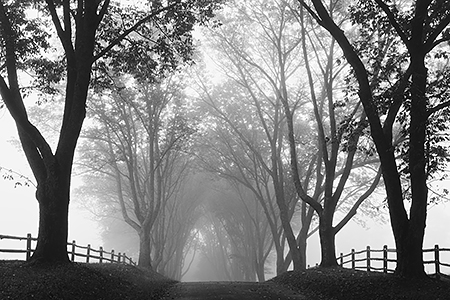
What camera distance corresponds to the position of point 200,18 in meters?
13.3

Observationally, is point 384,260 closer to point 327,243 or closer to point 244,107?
point 327,243

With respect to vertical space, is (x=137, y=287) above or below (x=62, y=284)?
below

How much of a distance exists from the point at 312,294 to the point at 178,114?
48.5 ft

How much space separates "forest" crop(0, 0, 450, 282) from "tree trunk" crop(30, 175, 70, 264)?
3 cm

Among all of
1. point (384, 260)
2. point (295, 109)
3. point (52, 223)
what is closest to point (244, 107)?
point (295, 109)

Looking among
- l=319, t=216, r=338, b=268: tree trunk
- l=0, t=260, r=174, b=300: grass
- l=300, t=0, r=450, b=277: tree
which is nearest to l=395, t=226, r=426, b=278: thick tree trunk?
l=300, t=0, r=450, b=277: tree

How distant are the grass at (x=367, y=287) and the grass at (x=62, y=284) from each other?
14.9 feet

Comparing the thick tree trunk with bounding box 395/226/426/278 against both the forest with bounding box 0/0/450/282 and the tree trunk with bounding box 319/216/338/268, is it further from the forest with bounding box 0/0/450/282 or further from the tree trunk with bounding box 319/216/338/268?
the tree trunk with bounding box 319/216/338/268

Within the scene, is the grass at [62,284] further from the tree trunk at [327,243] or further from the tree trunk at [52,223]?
the tree trunk at [327,243]

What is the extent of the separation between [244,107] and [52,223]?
17223 millimetres

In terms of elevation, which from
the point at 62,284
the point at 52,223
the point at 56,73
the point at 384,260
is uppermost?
the point at 56,73

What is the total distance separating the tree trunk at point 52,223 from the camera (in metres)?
10.7

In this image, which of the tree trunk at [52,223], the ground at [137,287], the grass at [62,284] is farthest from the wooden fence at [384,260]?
the tree trunk at [52,223]

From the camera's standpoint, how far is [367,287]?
425 inches
